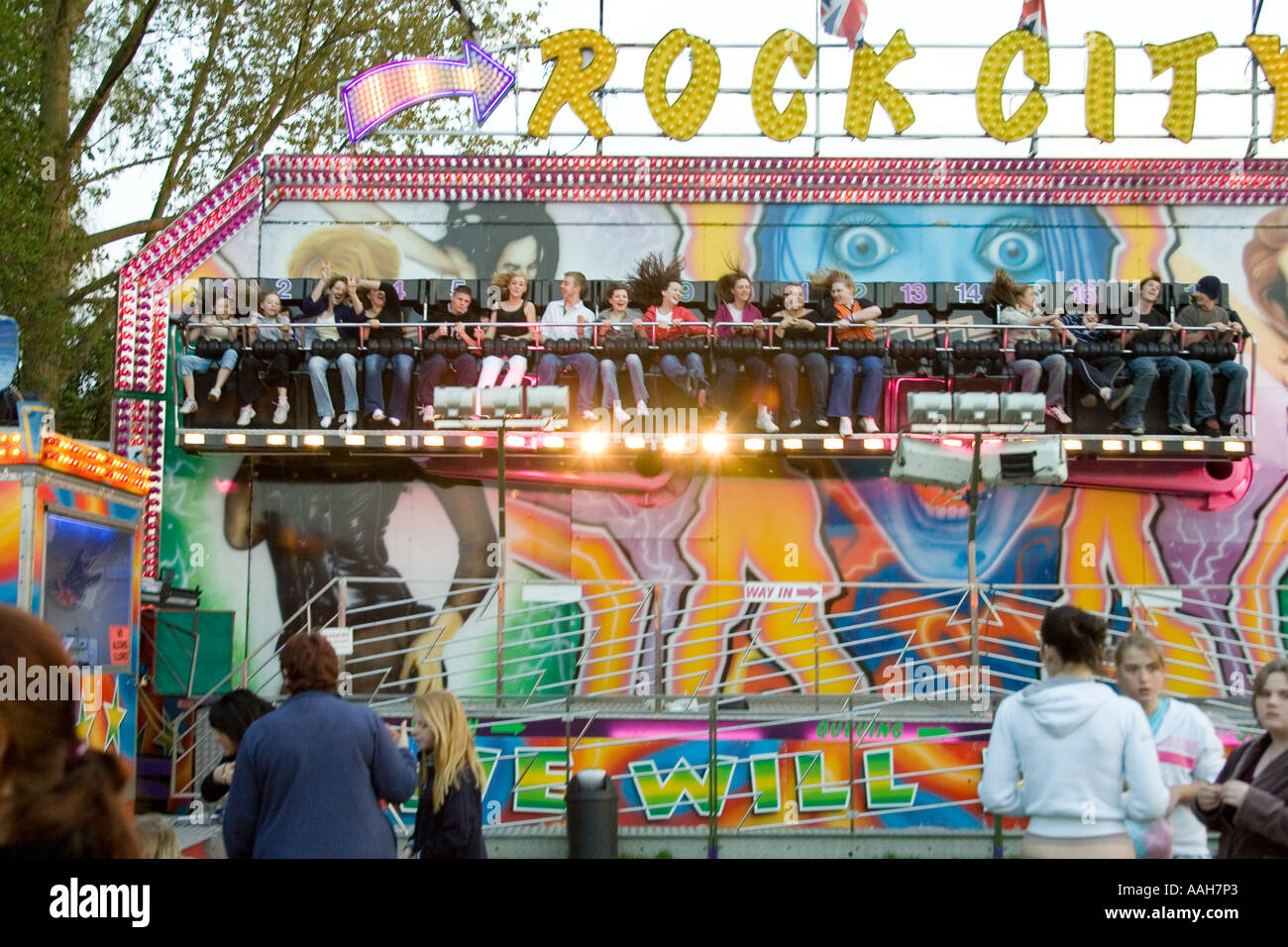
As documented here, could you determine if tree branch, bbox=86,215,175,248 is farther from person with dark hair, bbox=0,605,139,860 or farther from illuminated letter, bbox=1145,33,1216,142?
person with dark hair, bbox=0,605,139,860

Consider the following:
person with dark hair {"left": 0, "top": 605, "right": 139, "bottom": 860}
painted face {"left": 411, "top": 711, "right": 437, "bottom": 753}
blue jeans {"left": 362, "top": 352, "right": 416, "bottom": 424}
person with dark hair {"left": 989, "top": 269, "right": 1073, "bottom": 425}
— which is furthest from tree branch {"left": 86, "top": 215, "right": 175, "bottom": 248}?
person with dark hair {"left": 0, "top": 605, "right": 139, "bottom": 860}

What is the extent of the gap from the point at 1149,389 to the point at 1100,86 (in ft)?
13.2

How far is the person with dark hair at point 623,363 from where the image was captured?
51.4 feet

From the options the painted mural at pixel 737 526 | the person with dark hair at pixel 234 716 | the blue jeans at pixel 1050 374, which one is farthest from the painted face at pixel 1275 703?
the blue jeans at pixel 1050 374

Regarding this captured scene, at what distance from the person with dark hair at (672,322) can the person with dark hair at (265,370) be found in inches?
148

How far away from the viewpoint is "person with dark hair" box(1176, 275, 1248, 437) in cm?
1564

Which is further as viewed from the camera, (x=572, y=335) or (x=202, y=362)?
(x=572, y=335)

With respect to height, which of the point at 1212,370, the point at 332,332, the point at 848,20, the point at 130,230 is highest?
the point at 848,20

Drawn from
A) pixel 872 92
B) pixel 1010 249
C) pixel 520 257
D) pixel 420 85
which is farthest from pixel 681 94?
pixel 1010 249

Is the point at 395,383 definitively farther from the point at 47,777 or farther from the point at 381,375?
the point at 47,777

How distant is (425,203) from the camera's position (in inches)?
680

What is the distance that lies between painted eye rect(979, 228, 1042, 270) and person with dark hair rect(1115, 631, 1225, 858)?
10.9 meters

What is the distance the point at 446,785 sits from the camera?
22.4ft
